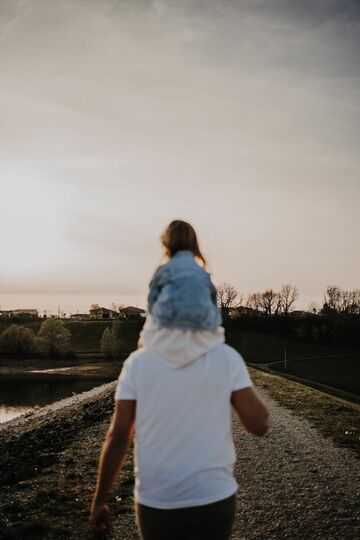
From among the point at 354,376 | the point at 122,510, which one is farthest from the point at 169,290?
the point at 354,376

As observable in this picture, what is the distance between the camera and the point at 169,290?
288 cm

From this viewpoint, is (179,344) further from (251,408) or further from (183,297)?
(251,408)

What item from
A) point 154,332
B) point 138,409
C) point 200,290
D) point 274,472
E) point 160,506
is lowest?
point 274,472

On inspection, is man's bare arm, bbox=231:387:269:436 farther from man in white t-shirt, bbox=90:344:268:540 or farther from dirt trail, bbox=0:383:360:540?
dirt trail, bbox=0:383:360:540

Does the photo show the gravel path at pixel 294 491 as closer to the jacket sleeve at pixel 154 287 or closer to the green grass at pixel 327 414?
the green grass at pixel 327 414

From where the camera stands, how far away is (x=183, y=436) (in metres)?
2.78

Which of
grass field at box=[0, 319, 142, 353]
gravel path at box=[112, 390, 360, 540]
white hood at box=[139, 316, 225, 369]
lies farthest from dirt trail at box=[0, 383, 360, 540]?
grass field at box=[0, 319, 142, 353]

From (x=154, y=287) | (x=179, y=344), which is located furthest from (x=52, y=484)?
(x=179, y=344)

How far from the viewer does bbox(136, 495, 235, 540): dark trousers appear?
9.06 ft

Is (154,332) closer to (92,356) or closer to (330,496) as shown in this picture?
(330,496)

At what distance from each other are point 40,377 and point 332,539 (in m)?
61.1

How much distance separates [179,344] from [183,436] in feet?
1.83

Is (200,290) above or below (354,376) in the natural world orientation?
above

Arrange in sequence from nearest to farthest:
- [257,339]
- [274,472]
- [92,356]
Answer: [274,472] < [92,356] < [257,339]
